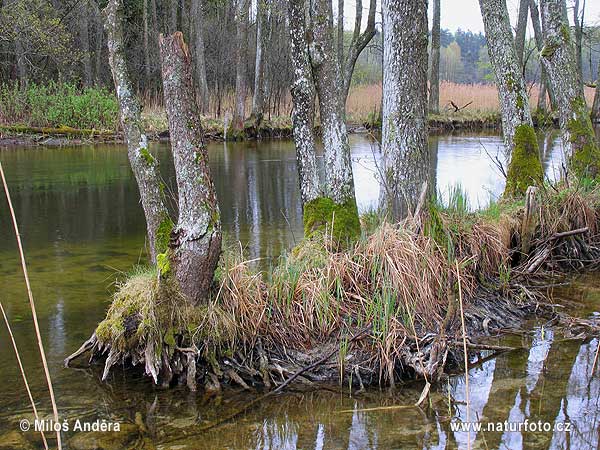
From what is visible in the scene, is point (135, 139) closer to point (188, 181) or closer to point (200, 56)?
point (188, 181)

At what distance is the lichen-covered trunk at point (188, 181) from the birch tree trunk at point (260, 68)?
60.7ft

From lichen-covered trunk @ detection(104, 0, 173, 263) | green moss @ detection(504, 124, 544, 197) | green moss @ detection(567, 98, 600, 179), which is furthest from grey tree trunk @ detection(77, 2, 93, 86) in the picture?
green moss @ detection(567, 98, 600, 179)

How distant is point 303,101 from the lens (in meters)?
6.04

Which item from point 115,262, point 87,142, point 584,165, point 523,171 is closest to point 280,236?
point 115,262

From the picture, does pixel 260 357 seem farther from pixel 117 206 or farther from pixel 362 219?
pixel 117 206

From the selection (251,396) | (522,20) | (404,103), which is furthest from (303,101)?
(522,20)

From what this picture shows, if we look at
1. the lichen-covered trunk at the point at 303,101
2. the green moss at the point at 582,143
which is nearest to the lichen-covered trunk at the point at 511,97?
the green moss at the point at 582,143

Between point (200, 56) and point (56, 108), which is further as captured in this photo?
point (200, 56)

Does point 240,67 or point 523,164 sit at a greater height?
point 240,67

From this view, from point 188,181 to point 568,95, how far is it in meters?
5.86

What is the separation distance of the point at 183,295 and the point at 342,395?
1317 mm

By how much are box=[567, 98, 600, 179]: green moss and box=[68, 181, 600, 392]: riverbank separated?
10.1 ft

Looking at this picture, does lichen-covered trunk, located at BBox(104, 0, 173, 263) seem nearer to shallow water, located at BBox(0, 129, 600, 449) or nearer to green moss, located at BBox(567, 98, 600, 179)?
shallow water, located at BBox(0, 129, 600, 449)

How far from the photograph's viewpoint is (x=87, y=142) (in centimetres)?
2141
